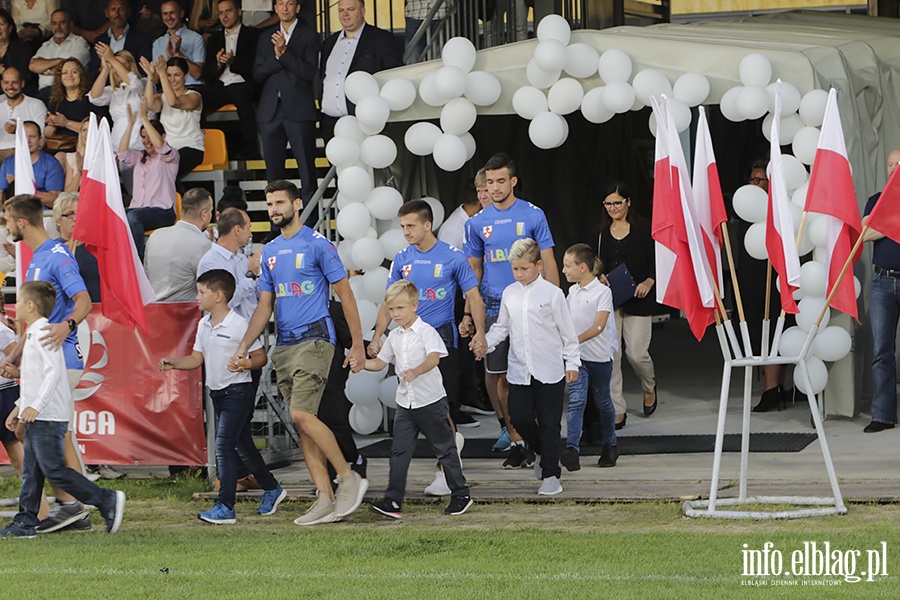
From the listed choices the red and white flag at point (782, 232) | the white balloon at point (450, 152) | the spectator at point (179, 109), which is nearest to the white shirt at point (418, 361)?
the red and white flag at point (782, 232)

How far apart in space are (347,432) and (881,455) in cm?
347

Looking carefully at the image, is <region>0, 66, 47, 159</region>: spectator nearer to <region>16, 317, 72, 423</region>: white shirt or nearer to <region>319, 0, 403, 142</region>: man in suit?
<region>319, 0, 403, 142</region>: man in suit

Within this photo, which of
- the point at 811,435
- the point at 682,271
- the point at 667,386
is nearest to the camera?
the point at 682,271

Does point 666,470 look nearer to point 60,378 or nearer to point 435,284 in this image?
point 435,284

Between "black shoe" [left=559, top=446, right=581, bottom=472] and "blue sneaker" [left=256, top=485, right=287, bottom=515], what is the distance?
1.89 metres

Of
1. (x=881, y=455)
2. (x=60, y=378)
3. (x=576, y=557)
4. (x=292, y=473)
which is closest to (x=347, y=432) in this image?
(x=292, y=473)

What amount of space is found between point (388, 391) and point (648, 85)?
3.05 metres

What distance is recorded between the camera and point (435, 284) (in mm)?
8836

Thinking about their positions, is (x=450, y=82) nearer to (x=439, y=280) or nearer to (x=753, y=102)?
(x=753, y=102)

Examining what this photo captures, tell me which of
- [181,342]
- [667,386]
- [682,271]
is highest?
[682,271]

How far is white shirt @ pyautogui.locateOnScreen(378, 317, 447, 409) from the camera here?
26.0 ft

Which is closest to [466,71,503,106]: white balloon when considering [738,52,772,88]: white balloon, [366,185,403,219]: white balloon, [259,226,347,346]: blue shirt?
[366,185,403,219]: white balloon

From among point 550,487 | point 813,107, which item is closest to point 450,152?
point 813,107

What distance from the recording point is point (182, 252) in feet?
31.9
